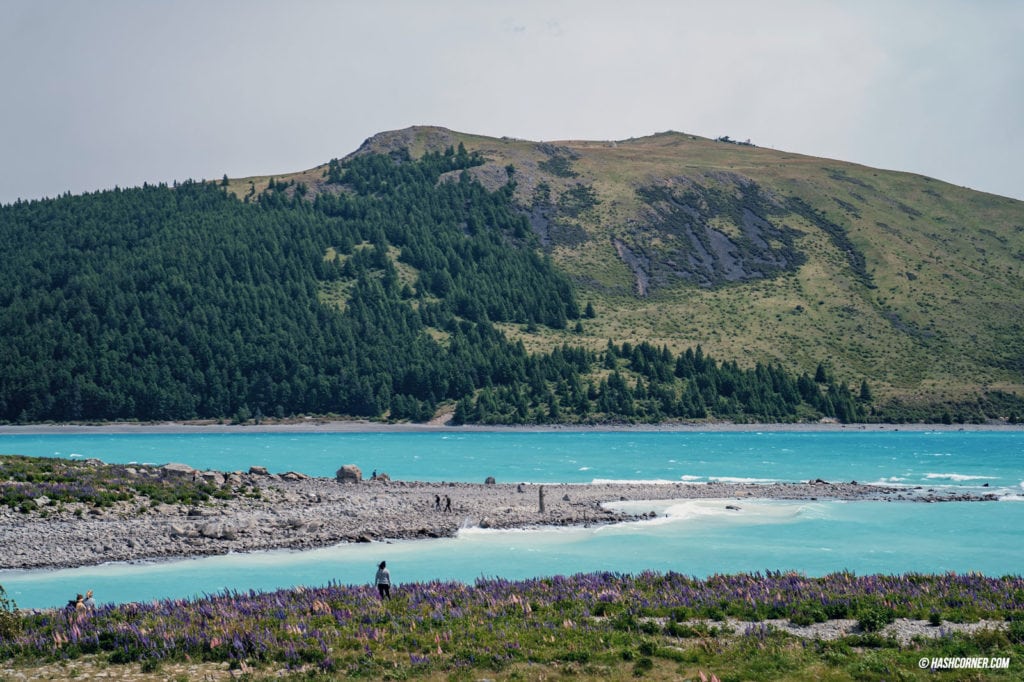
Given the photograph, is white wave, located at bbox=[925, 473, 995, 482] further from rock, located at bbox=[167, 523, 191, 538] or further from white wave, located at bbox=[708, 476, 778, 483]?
rock, located at bbox=[167, 523, 191, 538]

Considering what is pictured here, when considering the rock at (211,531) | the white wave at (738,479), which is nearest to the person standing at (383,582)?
the rock at (211,531)

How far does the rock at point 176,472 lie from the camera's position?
2260 inches

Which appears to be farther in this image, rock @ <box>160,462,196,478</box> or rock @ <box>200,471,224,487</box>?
rock @ <box>160,462,196,478</box>

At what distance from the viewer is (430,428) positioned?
6816 inches

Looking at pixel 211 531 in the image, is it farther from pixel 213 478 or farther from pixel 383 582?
pixel 383 582

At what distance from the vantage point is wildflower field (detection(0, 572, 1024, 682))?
18.1 metres

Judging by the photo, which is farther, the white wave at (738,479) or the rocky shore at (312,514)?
the white wave at (738,479)

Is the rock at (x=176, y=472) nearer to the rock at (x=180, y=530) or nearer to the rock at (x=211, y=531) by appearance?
the rock at (x=180, y=530)

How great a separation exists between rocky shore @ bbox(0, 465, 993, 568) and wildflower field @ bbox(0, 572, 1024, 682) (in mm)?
17849

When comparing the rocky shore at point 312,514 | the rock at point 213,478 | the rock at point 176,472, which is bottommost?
the rocky shore at point 312,514

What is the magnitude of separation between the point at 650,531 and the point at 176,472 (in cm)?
2904

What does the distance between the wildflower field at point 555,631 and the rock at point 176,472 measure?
3490 centimetres

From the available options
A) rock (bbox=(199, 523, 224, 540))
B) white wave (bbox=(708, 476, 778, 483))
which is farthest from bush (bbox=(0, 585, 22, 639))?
white wave (bbox=(708, 476, 778, 483))

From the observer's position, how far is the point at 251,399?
182125mm
